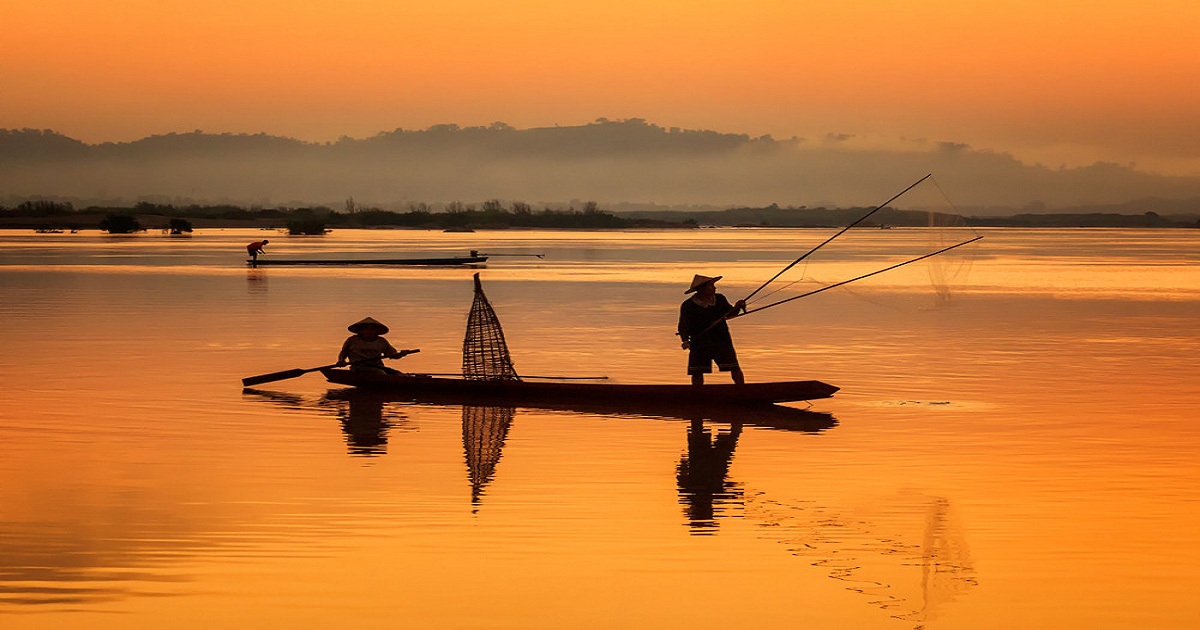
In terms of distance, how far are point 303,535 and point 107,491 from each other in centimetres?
250

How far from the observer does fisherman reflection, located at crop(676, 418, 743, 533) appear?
11.2 metres

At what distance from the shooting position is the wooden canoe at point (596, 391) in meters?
16.6

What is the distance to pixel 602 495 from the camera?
1179cm

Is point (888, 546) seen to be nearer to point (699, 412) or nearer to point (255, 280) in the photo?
point (699, 412)

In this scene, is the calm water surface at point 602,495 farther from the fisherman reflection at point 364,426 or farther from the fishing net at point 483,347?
the fishing net at point 483,347

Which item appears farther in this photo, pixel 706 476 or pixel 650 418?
pixel 650 418

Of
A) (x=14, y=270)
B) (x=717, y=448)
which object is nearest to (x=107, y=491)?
(x=717, y=448)

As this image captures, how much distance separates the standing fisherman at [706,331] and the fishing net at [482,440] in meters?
2.13

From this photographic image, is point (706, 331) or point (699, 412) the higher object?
point (706, 331)

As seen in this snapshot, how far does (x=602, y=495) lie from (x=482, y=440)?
129 inches

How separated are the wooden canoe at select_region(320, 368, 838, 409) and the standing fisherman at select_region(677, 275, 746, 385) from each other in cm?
24

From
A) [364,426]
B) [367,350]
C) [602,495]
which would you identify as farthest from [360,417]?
[602,495]

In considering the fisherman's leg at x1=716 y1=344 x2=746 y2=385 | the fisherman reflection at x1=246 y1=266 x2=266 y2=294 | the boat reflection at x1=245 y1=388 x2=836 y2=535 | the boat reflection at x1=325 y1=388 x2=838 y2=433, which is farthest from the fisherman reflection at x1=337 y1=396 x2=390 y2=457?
the fisherman reflection at x1=246 y1=266 x2=266 y2=294

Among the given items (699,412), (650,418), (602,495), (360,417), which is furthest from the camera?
(699,412)
